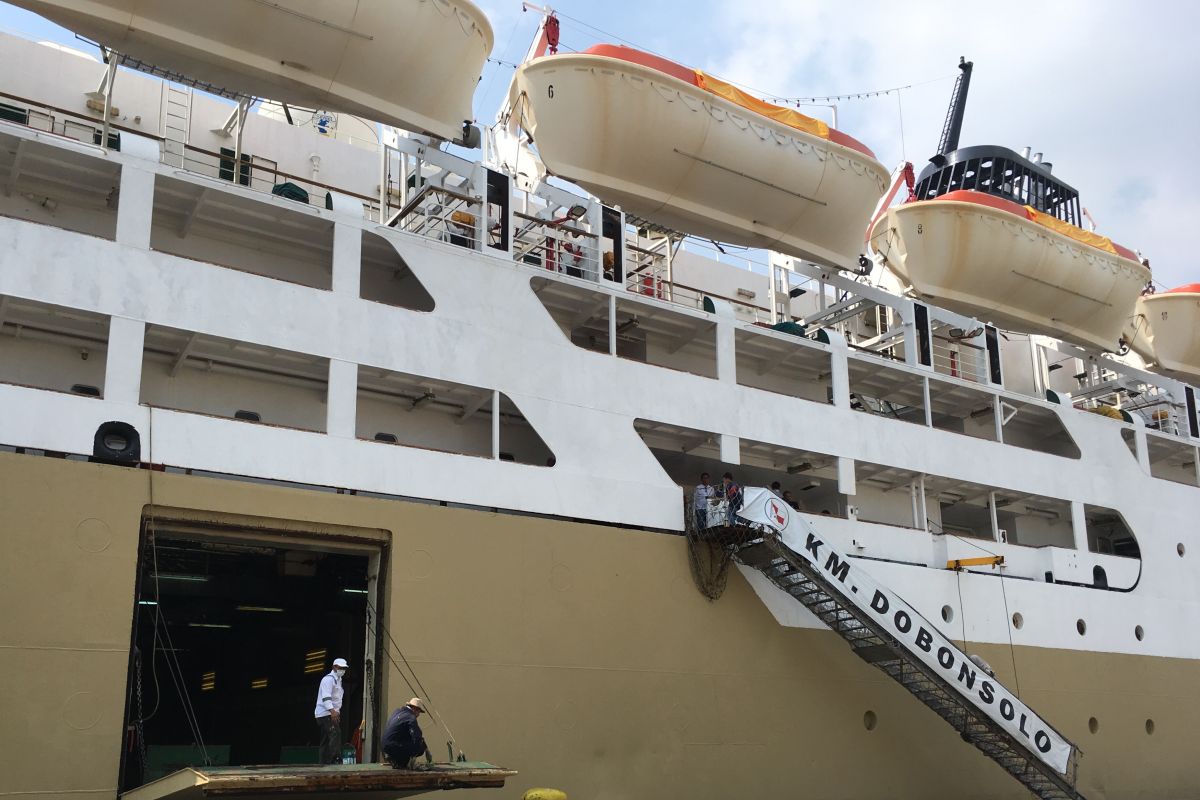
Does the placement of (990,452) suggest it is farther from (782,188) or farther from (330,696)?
(330,696)

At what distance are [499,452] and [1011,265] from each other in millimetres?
10892

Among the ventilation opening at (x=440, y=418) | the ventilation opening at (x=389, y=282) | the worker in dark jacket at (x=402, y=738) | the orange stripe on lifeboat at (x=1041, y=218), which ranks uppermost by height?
the orange stripe on lifeboat at (x=1041, y=218)

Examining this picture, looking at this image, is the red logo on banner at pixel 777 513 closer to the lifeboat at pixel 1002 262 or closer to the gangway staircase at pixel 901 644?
the gangway staircase at pixel 901 644

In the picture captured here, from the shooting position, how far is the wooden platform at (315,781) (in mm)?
9414

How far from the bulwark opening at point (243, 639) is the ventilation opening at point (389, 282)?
11.2ft

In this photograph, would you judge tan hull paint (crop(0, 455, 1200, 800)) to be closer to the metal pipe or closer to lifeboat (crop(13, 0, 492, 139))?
the metal pipe

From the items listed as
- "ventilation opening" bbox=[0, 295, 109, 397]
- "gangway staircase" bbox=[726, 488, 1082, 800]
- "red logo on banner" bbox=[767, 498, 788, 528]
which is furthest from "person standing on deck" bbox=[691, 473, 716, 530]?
"ventilation opening" bbox=[0, 295, 109, 397]

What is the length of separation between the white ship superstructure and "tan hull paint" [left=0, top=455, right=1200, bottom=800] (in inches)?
1.4

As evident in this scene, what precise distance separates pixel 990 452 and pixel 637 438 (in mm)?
7188

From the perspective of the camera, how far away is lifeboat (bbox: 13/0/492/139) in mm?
13422

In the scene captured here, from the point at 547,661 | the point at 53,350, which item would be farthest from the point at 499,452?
the point at 53,350

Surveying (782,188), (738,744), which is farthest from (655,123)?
(738,744)

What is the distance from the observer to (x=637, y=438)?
50.3ft

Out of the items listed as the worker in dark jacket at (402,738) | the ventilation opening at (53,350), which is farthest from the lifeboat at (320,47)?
the worker in dark jacket at (402,738)
